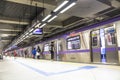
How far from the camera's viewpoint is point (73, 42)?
10.7 m

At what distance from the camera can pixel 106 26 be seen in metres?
7.66

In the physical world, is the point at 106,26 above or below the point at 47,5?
below

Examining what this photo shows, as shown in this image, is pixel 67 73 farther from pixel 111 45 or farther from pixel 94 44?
pixel 94 44

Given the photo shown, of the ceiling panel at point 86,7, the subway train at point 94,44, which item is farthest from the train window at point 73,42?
the ceiling panel at point 86,7

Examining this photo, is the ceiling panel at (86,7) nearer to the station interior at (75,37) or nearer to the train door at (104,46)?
the station interior at (75,37)

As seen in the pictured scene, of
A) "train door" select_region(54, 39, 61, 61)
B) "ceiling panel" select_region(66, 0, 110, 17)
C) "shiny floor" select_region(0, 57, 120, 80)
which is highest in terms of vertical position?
"ceiling panel" select_region(66, 0, 110, 17)

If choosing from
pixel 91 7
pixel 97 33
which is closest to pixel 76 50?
pixel 97 33

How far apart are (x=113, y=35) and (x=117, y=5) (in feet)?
5.15

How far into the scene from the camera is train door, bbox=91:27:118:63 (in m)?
7.24

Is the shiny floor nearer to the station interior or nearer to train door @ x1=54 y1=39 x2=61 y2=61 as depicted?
the station interior

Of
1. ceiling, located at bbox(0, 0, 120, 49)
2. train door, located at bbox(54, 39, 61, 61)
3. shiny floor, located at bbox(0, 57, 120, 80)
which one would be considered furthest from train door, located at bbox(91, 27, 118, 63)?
train door, located at bbox(54, 39, 61, 61)

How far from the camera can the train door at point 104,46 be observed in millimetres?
7235

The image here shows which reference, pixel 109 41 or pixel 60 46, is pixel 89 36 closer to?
pixel 109 41

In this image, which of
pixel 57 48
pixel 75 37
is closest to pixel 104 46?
pixel 75 37
